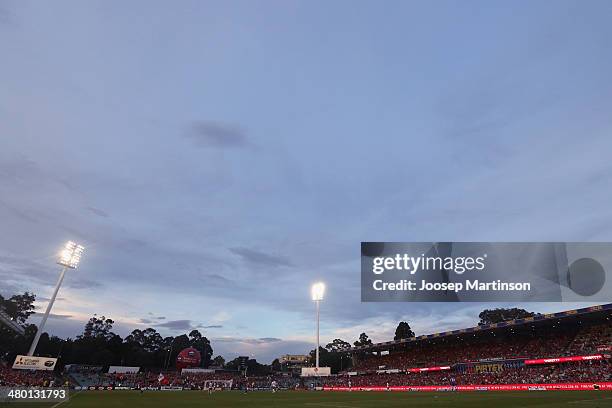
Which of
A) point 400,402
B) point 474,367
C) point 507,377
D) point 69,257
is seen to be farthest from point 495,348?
point 69,257

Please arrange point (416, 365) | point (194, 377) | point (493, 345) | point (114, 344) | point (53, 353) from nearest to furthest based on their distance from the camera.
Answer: point (493, 345), point (416, 365), point (194, 377), point (53, 353), point (114, 344)

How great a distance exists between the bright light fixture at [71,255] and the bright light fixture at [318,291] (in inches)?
1817

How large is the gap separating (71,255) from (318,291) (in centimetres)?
4818

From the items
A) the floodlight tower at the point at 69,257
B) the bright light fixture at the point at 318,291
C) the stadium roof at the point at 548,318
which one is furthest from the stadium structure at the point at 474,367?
the bright light fixture at the point at 318,291

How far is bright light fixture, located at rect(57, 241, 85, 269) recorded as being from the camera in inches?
2670

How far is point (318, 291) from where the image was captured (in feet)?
295

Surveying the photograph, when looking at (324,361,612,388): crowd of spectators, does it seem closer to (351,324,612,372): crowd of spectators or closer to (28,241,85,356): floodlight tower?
Answer: (351,324,612,372): crowd of spectators

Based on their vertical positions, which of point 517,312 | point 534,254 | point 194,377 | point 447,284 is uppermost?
point 517,312

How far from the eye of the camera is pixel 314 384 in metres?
96.2

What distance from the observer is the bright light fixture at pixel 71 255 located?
67812 millimetres

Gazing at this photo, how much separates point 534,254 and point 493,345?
44.5 meters

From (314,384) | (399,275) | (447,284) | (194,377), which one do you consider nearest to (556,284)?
(447,284)

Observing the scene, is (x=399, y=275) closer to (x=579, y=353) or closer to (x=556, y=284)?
(x=556, y=284)

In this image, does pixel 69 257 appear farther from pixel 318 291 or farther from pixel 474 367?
pixel 474 367
